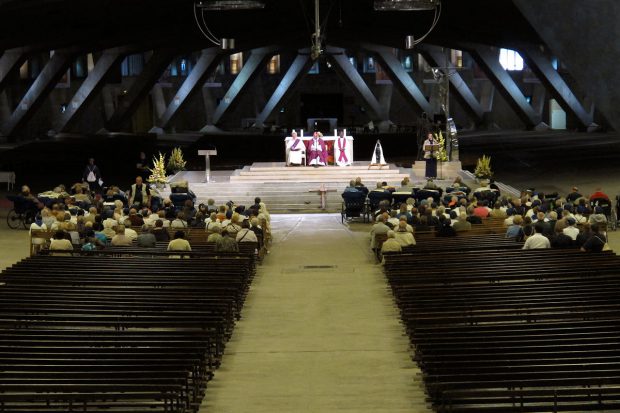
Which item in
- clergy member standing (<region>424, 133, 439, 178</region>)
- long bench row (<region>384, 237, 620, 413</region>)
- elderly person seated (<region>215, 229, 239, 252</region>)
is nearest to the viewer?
long bench row (<region>384, 237, 620, 413</region>)

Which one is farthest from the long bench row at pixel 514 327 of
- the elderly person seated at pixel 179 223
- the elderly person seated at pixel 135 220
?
the elderly person seated at pixel 135 220

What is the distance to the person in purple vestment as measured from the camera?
102 feet

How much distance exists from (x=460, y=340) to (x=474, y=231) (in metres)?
9.29

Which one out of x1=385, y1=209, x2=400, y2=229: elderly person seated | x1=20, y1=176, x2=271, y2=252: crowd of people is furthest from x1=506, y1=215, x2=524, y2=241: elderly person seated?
x1=20, y1=176, x2=271, y2=252: crowd of people

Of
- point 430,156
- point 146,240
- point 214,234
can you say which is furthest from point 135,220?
point 430,156

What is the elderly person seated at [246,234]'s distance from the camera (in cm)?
1864

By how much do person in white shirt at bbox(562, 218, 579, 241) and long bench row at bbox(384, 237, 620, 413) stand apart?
1.62 meters

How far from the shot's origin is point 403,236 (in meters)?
18.3

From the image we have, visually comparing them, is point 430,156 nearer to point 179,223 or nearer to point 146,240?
point 179,223

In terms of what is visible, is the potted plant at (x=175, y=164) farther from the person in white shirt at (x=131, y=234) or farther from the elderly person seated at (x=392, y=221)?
the person in white shirt at (x=131, y=234)

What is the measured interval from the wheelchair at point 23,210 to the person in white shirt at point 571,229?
12.3 meters

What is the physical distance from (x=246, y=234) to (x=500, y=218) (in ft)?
17.5

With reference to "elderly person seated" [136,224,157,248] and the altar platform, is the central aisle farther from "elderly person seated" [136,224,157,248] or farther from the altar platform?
the altar platform

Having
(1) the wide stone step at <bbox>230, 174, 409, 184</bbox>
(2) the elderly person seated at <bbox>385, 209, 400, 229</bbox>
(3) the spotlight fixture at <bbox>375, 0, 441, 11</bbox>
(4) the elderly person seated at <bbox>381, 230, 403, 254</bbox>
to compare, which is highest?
(3) the spotlight fixture at <bbox>375, 0, 441, 11</bbox>
